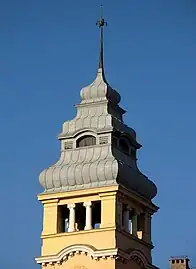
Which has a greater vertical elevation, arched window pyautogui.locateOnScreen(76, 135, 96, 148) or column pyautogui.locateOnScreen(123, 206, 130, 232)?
arched window pyautogui.locateOnScreen(76, 135, 96, 148)

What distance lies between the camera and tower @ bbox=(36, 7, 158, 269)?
59875mm

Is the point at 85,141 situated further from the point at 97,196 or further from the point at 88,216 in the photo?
the point at 88,216

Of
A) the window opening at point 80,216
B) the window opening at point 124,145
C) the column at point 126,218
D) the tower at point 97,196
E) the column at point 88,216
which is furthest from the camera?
the window opening at point 124,145

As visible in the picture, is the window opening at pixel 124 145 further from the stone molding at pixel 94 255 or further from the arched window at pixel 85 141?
the stone molding at pixel 94 255

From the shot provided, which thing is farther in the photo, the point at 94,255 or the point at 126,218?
the point at 126,218

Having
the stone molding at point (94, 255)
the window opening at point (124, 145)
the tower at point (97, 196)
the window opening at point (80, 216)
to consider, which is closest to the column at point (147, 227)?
the tower at point (97, 196)

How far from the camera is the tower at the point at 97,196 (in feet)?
196

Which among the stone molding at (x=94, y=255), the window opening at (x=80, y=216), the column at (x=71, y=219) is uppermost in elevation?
the window opening at (x=80, y=216)

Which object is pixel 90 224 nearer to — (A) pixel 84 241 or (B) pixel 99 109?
(A) pixel 84 241

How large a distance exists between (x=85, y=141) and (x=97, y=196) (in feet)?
10.9

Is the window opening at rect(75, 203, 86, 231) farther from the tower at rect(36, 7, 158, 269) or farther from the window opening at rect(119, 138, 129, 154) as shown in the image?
the window opening at rect(119, 138, 129, 154)

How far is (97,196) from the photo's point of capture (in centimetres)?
6062

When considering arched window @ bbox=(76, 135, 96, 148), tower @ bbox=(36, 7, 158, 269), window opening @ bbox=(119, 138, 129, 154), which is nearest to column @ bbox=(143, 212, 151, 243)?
tower @ bbox=(36, 7, 158, 269)

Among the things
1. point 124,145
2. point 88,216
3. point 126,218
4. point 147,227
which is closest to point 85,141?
point 124,145
